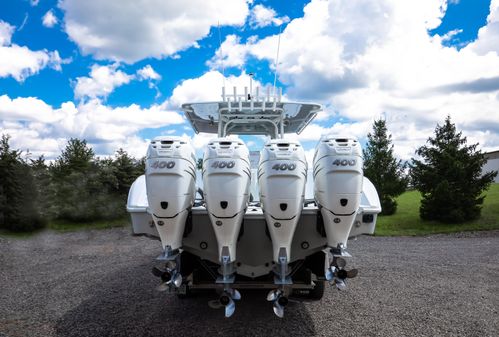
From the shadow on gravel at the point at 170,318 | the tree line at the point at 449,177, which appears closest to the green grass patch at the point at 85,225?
the shadow on gravel at the point at 170,318

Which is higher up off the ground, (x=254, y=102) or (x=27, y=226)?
(x=254, y=102)

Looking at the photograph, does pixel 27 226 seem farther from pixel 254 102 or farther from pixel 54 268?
pixel 254 102

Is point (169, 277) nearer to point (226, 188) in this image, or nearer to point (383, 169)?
point (226, 188)

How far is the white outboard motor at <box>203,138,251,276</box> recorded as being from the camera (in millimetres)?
3229

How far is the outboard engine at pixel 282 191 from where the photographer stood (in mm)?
3227

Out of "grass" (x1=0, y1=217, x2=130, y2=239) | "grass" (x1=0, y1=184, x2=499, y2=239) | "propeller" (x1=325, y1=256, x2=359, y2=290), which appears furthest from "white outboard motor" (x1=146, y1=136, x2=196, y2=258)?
"grass" (x1=0, y1=217, x2=130, y2=239)

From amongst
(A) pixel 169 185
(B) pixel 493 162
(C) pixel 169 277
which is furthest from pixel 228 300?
(B) pixel 493 162

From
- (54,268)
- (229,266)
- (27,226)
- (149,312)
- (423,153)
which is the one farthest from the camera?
(423,153)

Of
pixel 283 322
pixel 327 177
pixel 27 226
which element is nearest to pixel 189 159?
pixel 327 177

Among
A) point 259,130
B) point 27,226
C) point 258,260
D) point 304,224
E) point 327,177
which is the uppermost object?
point 259,130

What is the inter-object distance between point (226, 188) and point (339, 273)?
1.21 metres

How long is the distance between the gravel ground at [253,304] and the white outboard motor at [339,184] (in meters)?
1.19

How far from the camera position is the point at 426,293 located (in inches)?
206

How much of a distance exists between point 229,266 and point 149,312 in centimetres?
175
